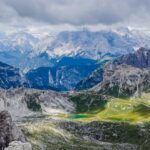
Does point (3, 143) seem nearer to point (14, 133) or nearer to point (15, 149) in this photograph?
point (14, 133)

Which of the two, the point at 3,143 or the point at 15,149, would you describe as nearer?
the point at 15,149

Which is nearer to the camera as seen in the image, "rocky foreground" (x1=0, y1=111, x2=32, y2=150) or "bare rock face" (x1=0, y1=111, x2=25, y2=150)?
"rocky foreground" (x1=0, y1=111, x2=32, y2=150)

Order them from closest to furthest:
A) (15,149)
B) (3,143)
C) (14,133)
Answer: (15,149)
(3,143)
(14,133)

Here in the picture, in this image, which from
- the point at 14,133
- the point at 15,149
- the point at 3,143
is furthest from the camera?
the point at 14,133

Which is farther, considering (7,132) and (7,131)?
(7,131)

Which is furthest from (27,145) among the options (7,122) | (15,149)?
(7,122)

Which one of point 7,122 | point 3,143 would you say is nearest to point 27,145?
point 3,143

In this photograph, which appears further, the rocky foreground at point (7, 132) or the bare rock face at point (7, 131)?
the bare rock face at point (7, 131)

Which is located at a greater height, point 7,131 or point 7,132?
point 7,131

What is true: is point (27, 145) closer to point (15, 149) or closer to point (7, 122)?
point (15, 149)
